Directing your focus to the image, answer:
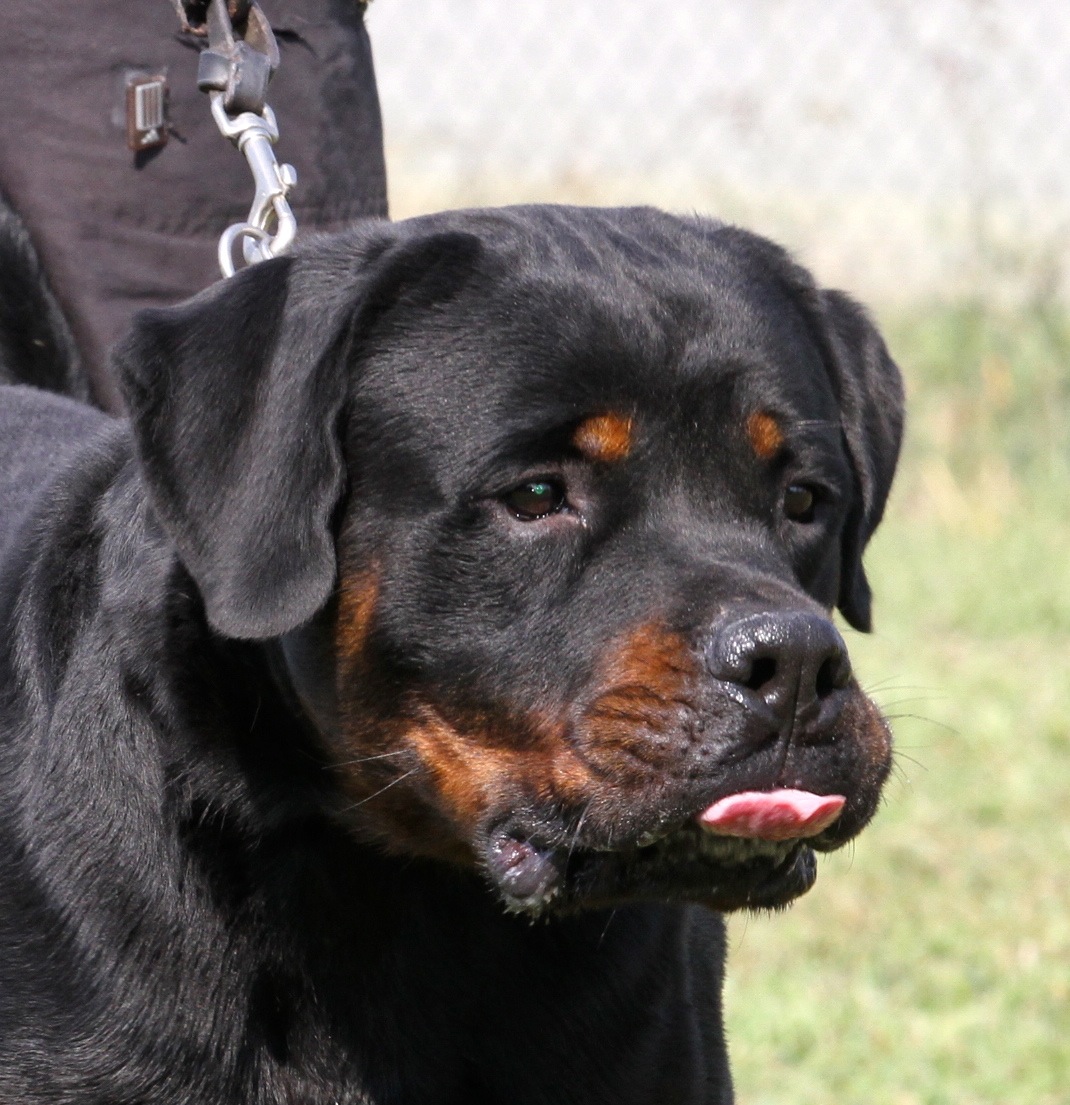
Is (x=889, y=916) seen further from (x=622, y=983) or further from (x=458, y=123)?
(x=458, y=123)

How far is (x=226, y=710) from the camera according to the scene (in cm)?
264

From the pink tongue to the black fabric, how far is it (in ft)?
6.08

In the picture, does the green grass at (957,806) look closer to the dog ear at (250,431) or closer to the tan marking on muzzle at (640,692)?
the tan marking on muzzle at (640,692)

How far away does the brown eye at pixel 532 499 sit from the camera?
2561mm

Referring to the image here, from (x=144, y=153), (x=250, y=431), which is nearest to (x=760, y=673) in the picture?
(x=250, y=431)

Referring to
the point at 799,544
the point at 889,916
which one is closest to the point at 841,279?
the point at 889,916

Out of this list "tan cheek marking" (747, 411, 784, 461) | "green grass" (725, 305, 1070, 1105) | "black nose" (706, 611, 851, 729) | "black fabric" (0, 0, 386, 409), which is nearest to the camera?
"black nose" (706, 611, 851, 729)

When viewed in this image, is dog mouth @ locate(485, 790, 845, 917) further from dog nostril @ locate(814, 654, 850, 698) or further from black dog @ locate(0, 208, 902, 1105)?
dog nostril @ locate(814, 654, 850, 698)

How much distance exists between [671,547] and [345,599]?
46 centimetres

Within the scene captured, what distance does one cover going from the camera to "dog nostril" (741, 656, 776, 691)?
231 cm

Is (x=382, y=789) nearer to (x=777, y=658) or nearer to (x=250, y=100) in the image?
(x=777, y=658)

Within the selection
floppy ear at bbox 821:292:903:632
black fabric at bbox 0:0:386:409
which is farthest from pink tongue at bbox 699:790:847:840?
black fabric at bbox 0:0:386:409

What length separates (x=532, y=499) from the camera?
2.56 m

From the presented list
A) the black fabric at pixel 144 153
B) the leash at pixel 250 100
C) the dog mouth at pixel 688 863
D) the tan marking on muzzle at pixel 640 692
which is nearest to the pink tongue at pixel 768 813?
the dog mouth at pixel 688 863
